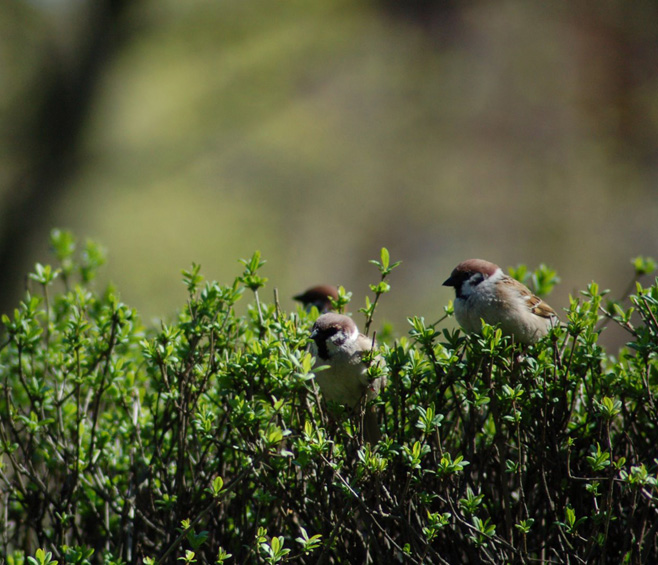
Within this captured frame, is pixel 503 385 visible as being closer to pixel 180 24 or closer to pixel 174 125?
pixel 180 24

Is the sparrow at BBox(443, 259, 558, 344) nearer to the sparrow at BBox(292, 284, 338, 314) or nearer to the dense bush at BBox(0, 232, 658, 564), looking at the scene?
the dense bush at BBox(0, 232, 658, 564)

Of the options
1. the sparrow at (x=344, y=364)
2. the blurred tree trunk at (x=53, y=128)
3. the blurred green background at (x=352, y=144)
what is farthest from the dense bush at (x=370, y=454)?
the blurred green background at (x=352, y=144)

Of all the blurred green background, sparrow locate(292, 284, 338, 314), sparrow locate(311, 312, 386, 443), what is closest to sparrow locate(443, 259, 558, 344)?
sparrow locate(311, 312, 386, 443)

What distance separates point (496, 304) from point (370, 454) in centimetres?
61

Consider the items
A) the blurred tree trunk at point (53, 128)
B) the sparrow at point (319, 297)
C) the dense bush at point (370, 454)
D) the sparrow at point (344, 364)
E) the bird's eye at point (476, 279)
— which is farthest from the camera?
the blurred tree trunk at point (53, 128)

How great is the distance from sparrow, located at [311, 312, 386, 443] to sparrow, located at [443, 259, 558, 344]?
0.92ft

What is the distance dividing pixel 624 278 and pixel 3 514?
6.06m

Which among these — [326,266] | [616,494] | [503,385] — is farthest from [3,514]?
[326,266]

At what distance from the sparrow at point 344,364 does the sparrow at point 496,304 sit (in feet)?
0.92

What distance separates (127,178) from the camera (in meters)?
6.87

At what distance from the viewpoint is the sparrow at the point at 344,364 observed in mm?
1885

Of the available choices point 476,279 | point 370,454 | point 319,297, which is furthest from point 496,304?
point 319,297

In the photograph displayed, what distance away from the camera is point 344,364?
189cm

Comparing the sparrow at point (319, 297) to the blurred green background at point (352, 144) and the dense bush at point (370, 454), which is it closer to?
the dense bush at point (370, 454)
